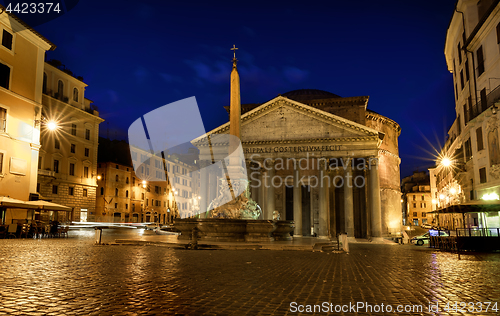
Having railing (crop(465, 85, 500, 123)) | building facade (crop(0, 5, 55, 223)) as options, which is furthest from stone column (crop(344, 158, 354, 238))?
building facade (crop(0, 5, 55, 223))

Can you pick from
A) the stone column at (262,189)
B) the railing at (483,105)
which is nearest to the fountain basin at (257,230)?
the railing at (483,105)

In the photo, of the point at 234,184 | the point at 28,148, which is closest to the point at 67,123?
the point at 28,148

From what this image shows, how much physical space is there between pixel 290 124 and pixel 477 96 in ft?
47.7

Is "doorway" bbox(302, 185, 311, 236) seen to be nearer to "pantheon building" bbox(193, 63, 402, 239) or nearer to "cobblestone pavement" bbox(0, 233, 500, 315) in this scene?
"pantheon building" bbox(193, 63, 402, 239)

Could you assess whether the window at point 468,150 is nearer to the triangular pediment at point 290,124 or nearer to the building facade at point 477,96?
the building facade at point 477,96

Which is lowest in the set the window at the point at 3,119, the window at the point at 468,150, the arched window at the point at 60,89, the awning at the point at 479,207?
the awning at the point at 479,207

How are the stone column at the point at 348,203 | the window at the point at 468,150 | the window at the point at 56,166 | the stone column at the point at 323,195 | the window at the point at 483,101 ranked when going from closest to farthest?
1. the window at the point at 483,101
2. the window at the point at 468,150
3. the stone column at the point at 348,203
4. the stone column at the point at 323,195
5. the window at the point at 56,166

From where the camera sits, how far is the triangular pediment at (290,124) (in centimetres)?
3278

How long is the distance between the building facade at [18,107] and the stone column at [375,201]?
24.3m

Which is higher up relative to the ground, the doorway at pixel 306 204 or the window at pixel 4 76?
the window at pixel 4 76

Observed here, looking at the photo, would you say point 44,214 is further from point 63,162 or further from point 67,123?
point 67,123

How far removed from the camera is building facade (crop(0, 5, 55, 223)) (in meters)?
23.4

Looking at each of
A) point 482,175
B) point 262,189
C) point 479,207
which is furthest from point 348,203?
point 479,207

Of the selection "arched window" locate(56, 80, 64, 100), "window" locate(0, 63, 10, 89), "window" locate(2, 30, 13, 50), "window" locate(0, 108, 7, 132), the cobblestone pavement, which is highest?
"arched window" locate(56, 80, 64, 100)
